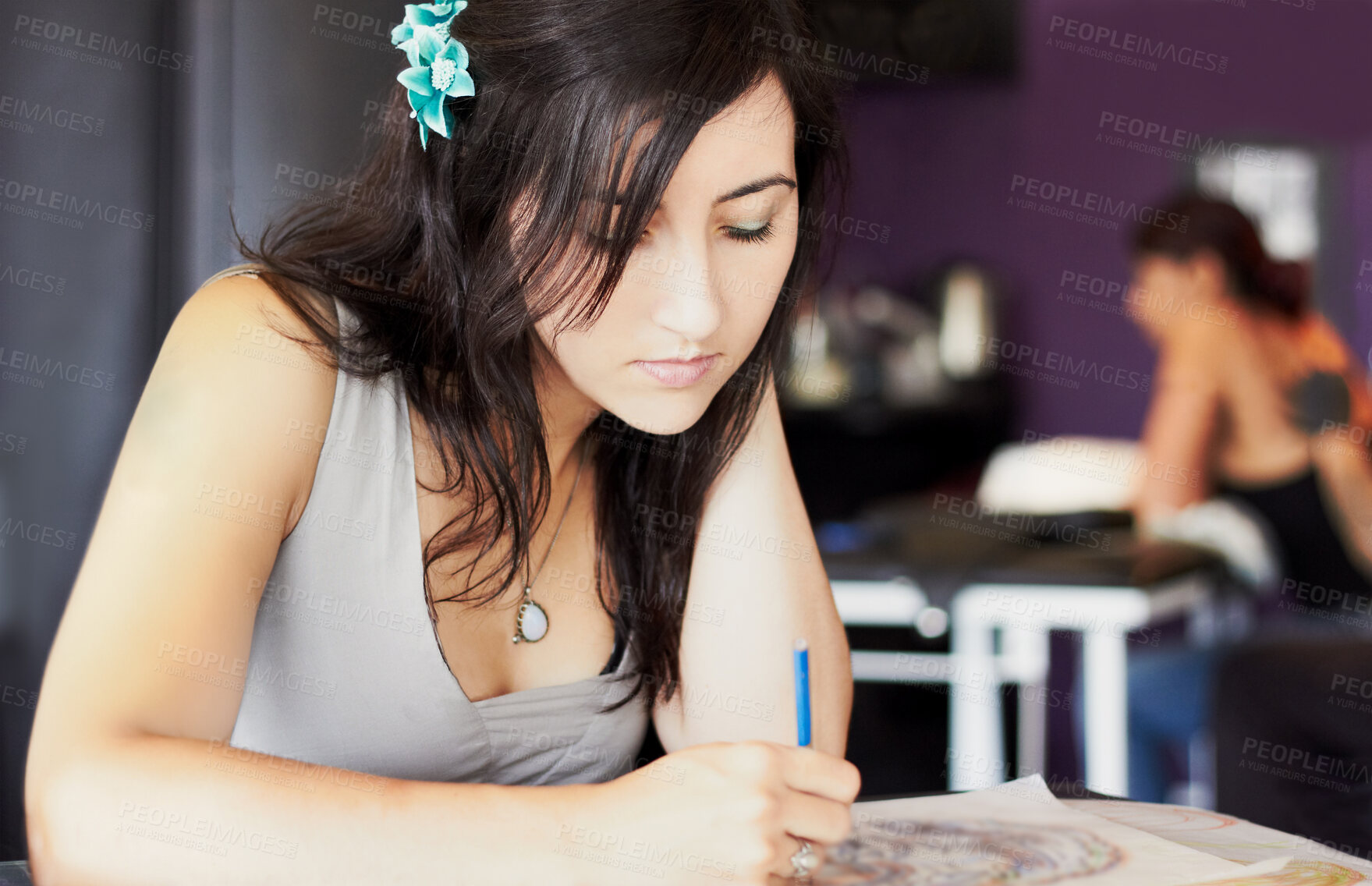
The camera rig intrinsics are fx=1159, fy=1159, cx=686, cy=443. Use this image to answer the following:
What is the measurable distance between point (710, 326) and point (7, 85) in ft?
2.06

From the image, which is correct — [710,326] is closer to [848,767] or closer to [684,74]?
[684,74]

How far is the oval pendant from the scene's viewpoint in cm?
101

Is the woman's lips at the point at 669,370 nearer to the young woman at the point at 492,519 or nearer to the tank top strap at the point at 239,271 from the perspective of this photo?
the young woman at the point at 492,519

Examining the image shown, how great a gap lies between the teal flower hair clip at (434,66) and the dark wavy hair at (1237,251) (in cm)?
225

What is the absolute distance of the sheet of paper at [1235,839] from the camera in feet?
2.45

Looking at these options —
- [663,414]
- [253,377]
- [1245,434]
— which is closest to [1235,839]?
[663,414]

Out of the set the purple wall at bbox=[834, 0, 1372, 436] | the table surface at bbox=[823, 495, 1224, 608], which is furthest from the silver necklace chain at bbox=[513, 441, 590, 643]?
the purple wall at bbox=[834, 0, 1372, 436]

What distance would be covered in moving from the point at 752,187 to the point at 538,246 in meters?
0.16

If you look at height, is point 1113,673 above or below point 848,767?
below

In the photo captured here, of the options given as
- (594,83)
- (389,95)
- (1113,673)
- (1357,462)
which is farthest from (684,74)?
(1357,462)

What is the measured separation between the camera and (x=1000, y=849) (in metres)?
0.81

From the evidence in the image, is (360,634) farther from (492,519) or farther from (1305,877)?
(1305,877)

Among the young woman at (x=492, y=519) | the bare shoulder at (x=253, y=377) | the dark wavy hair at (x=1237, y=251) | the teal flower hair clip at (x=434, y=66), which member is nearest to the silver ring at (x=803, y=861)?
the young woman at (x=492, y=519)

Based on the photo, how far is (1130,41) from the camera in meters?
4.34
